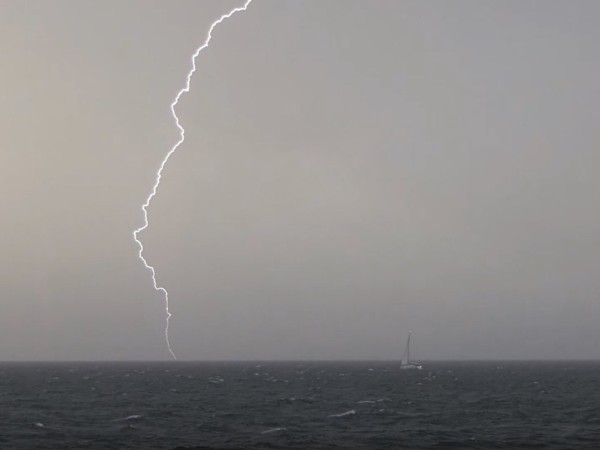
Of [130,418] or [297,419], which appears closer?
[130,418]

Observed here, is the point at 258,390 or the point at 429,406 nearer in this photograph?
the point at 429,406

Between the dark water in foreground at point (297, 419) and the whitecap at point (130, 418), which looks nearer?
the dark water in foreground at point (297, 419)

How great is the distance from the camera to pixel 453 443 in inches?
2744

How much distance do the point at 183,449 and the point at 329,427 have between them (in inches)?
813

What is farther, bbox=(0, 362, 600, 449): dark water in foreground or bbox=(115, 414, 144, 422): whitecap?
bbox=(115, 414, 144, 422): whitecap

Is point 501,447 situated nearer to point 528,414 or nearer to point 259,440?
point 259,440

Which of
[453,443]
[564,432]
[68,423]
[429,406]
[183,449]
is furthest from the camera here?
Answer: [429,406]

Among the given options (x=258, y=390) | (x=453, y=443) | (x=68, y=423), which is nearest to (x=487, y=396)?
(x=258, y=390)

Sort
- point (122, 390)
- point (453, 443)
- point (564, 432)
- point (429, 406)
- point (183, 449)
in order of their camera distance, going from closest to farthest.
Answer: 1. point (183, 449)
2. point (453, 443)
3. point (564, 432)
4. point (429, 406)
5. point (122, 390)

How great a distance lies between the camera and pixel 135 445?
66500 mm

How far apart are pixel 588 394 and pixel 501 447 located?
71.5m

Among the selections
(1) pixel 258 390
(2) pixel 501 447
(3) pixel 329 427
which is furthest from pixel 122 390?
(2) pixel 501 447

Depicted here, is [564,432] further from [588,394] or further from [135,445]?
[588,394]

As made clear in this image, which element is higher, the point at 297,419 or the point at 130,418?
the point at 297,419
